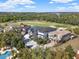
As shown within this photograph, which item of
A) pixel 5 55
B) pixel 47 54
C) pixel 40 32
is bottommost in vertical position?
pixel 5 55

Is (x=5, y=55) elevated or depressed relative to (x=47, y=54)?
depressed

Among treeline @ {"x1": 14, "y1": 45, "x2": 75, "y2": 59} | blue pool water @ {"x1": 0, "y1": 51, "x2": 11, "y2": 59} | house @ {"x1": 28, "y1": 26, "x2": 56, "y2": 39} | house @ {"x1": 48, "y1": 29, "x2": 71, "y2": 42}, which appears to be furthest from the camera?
house @ {"x1": 28, "y1": 26, "x2": 56, "y2": 39}

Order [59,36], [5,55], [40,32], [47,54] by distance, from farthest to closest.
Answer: [40,32], [59,36], [5,55], [47,54]

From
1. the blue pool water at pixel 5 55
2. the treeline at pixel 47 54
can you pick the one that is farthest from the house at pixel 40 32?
the treeline at pixel 47 54

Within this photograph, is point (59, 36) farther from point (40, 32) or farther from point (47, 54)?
point (47, 54)

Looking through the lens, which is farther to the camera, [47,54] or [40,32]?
[40,32]

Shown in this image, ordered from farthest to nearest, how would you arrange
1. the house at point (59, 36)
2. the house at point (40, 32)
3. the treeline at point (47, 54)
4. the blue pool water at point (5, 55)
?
the house at point (40, 32) → the house at point (59, 36) → the blue pool water at point (5, 55) → the treeline at point (47, 54)

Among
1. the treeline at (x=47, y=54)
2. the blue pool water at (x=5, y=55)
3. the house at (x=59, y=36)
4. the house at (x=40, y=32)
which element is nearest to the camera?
the treeline at (x=47, y=54)

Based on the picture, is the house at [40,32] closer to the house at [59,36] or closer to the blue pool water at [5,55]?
the house at [59,36]

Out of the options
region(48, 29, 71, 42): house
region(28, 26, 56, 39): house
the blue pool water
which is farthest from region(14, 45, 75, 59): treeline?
region(28, 26, 56, 39): house

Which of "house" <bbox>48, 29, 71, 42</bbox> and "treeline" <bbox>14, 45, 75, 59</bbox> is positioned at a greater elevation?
"treeline" <bbox>14, 45, 75, 59</bbox>

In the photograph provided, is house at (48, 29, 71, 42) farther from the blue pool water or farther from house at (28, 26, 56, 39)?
the blue pool water

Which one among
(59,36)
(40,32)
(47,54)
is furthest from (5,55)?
(40,32)
